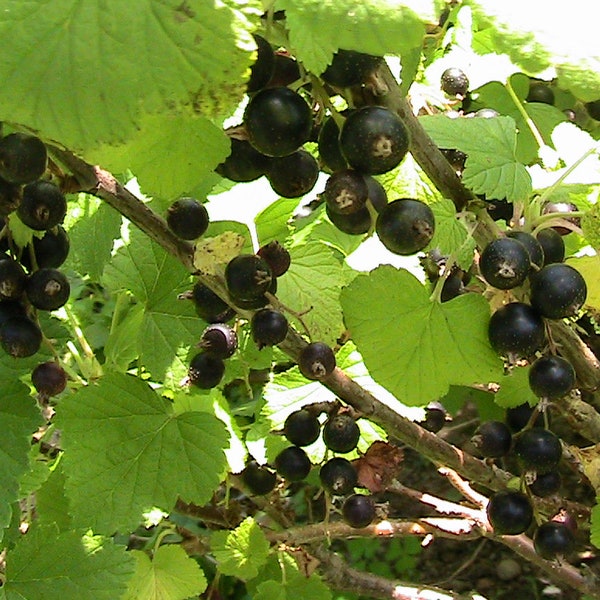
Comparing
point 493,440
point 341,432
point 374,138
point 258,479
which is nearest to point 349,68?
point 374,138

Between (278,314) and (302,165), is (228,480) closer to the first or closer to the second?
(278,314)

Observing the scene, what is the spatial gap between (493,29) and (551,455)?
2.24 feet

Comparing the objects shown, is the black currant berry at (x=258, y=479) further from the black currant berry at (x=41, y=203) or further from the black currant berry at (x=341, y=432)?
the black currant berry at (x=41, y=203)

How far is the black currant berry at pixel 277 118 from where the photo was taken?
2.17 feet

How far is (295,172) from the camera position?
30.0 inches

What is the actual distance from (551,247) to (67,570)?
0.75 meters

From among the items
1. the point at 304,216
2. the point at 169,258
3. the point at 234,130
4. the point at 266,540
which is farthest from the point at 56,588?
the point at 304,216

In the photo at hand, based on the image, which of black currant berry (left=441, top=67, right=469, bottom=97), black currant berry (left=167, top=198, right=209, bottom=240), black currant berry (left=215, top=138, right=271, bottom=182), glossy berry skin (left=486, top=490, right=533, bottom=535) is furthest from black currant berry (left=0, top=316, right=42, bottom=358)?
black currant berry (left=441, top=67, right=469, bottom=97)

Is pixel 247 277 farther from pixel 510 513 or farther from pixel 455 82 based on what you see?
pixel 455 82

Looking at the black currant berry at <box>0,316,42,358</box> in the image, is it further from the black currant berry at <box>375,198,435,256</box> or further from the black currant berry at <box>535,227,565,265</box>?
the black currant berry at <box>535,227,565,265</box>

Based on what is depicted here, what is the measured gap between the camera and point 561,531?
47.1 inches

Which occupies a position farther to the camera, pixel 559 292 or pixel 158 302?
pixel 158 302

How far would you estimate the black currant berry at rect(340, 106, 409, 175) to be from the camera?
2.15 feet

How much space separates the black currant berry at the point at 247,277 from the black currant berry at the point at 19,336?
257mm
